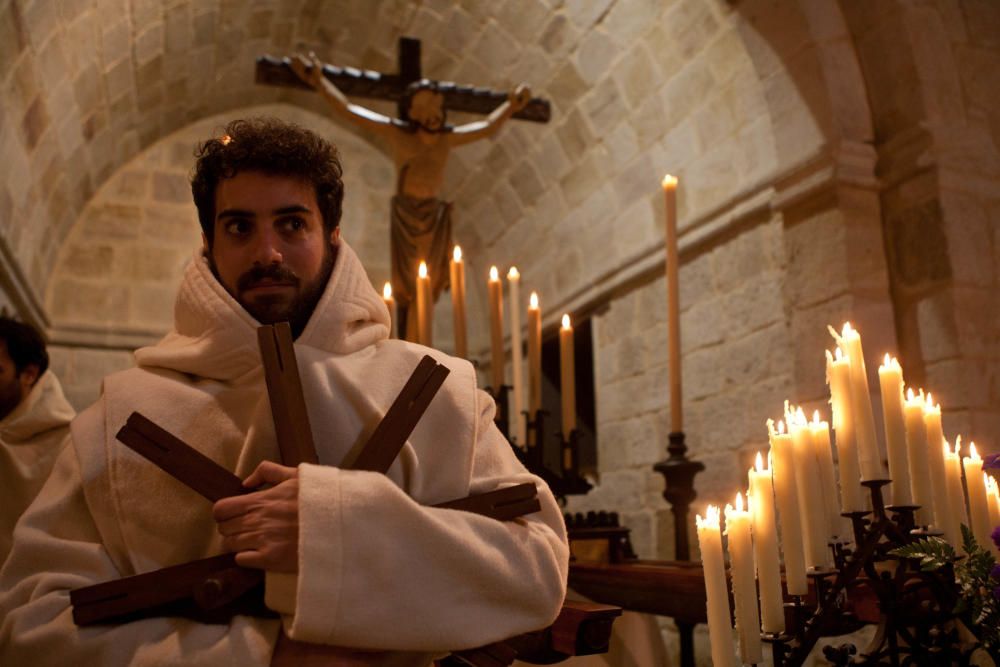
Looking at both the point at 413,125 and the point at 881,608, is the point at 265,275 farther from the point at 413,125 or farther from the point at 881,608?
the point at 413,125

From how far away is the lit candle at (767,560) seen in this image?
3.62 feet

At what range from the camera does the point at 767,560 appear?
112 cm

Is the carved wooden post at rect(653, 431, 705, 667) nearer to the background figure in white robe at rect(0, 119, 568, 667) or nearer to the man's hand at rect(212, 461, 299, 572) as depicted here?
the background figure in white robe at rect(0, 119, 568, 667)

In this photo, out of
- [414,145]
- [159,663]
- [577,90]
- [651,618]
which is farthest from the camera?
[577,90]

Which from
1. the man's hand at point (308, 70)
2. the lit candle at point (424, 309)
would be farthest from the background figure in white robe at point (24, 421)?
the man's hand at point (308, 70)

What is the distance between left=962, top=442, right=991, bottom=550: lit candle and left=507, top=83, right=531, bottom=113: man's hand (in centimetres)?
263

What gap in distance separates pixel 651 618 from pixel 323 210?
4.34 ft

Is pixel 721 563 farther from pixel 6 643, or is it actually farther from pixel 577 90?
pixel 577 90

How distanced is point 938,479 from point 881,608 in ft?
0.72

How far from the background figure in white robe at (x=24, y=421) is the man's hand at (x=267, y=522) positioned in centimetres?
128

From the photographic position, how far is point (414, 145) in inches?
139

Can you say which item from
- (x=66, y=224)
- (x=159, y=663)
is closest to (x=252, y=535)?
(x=159, y=663)

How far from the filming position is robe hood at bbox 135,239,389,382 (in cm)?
117

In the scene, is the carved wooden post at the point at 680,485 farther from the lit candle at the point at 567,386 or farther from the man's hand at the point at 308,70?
the man's hand at the point at 308,70
